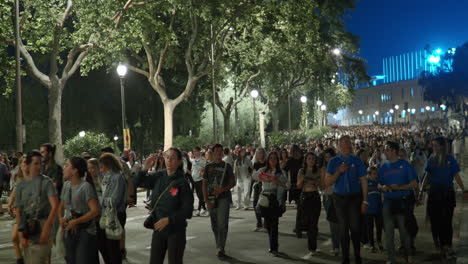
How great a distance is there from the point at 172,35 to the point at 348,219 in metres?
22.8

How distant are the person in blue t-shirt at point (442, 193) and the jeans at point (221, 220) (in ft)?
10.00

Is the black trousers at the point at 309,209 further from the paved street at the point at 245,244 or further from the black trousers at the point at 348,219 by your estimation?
the black trousers at the point at 348,219

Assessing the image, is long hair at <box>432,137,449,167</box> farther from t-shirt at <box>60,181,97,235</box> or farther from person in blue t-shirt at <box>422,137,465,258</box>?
t-shirt at <box>60,181,97,235</box>

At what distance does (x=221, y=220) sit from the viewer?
11.7m

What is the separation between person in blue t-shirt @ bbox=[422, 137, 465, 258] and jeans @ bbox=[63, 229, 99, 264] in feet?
18.4

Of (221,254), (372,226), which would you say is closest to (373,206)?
(372,226)

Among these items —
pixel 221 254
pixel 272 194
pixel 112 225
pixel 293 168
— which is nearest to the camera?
pixel 112 225

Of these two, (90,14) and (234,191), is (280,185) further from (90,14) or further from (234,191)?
(90,14)

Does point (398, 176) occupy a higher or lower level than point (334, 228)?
higher

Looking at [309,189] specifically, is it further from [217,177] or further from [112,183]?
[112,183]

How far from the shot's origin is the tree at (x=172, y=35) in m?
30.0

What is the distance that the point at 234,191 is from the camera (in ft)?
91.0

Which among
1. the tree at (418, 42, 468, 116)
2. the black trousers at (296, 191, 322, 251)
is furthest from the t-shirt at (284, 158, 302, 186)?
the tree at (418, 42, 468, 116)

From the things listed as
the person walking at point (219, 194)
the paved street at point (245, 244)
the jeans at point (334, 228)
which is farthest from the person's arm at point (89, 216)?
the jeans at point (334, 228)
